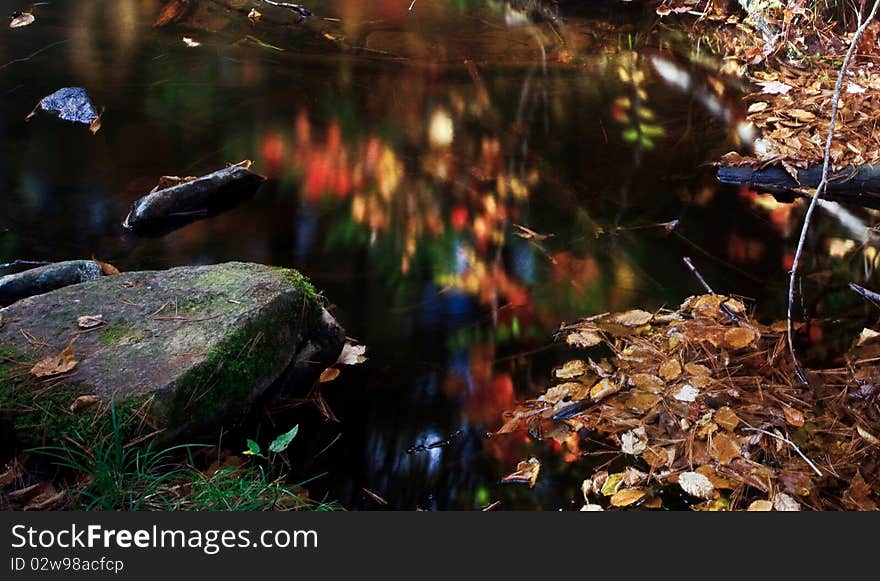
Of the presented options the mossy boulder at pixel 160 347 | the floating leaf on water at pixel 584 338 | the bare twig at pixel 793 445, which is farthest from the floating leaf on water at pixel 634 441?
the mossy boulder at pixel 160 347

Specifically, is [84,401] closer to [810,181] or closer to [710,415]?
[710,415]

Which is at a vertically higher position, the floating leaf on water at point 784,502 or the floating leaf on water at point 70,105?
the floating leaf on water at point 70,105

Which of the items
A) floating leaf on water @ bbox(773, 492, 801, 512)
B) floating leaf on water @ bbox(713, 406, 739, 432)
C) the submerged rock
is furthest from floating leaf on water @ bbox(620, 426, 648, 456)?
the submerged rock

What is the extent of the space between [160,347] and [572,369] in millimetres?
1881

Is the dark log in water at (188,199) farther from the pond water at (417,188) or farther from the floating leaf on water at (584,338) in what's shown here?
the floating leaf on water at (584,338)

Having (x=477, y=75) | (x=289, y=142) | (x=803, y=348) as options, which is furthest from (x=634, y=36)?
(x=803, y=348)

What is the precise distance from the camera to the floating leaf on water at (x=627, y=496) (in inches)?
126

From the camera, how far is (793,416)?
3.57 m

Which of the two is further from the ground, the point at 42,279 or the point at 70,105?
the point at 70,105

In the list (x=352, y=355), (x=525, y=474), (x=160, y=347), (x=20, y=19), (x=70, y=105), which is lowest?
(x=525, y=474)

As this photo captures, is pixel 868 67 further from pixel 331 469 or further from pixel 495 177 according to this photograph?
pixel 331 469

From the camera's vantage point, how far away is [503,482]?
11.0ft

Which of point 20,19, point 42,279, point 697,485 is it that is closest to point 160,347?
point 42,279

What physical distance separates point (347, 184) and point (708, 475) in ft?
11.0
